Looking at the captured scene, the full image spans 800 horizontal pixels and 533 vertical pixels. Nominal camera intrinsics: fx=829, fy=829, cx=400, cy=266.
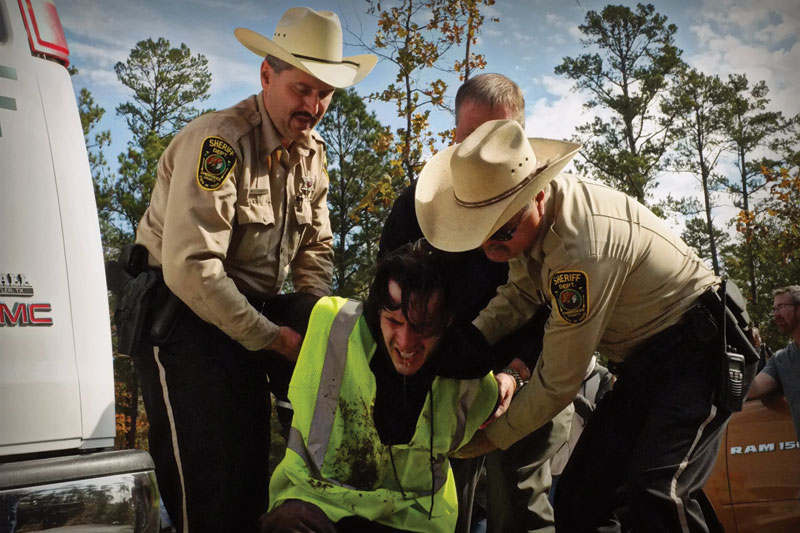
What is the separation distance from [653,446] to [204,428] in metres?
1.59

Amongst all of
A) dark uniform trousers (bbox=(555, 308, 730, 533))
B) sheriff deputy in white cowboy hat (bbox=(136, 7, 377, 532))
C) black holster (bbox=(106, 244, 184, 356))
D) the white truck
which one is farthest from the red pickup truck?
the white truck

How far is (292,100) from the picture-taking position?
3252 millimetres

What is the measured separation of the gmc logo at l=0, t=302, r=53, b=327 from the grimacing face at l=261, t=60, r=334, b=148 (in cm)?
146

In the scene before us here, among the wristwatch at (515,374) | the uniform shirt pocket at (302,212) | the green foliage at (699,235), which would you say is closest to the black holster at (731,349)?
the wristwatch at (515,374)

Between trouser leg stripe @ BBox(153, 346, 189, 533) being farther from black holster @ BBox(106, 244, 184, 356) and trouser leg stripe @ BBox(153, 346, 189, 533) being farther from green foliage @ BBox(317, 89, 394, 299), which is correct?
green foliage @ BBox(317, 89, 394, 299)

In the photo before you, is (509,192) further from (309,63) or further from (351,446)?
(309,63)

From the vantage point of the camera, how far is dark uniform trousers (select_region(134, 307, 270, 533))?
300 centimetres

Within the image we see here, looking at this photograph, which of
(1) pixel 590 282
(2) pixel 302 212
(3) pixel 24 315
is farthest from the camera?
(2) pixel 302 212

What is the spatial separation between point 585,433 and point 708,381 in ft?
1.90

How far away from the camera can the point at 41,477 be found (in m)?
1.93

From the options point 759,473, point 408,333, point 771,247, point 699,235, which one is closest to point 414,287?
point 408,333

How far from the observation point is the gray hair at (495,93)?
3.61m

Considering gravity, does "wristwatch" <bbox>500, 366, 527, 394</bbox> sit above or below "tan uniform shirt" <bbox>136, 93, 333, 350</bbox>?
below

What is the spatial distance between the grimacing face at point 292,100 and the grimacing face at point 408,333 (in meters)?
0.94
